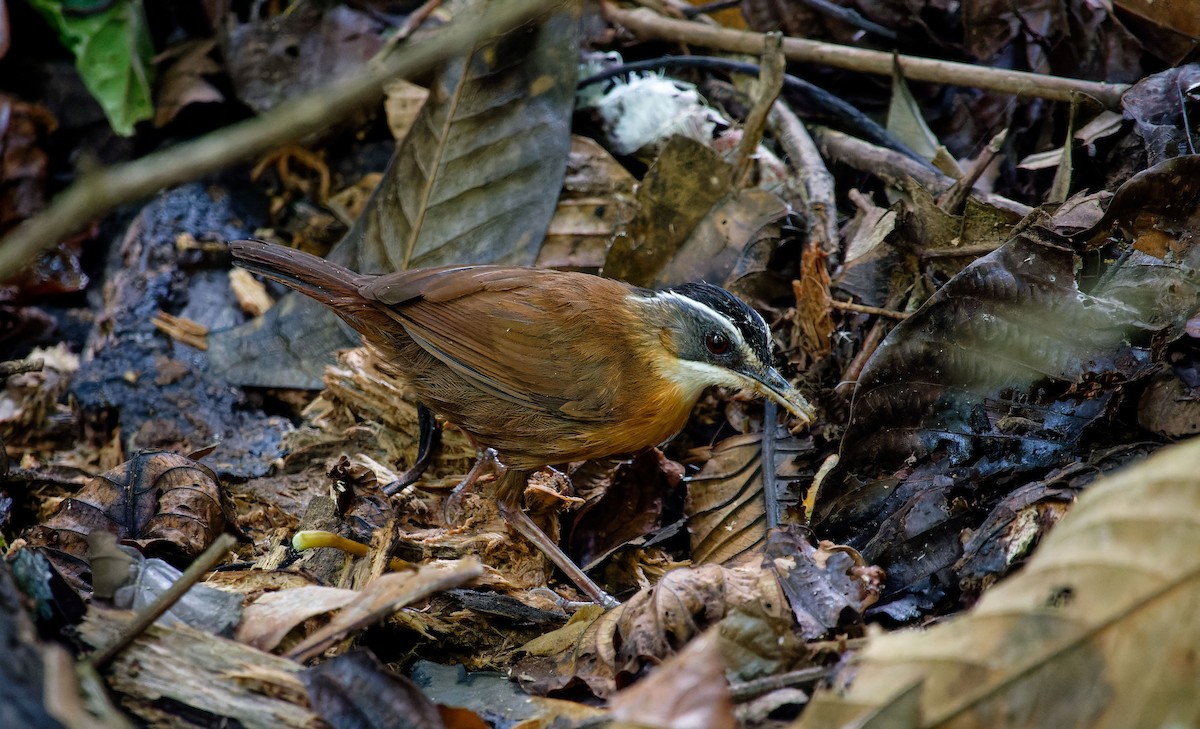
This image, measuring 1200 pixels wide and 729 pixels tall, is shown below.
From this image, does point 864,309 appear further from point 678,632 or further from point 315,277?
point 315,277

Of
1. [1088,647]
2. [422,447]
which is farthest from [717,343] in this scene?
[1088,647]

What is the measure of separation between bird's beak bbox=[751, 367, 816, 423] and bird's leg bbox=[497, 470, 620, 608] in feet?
3.69

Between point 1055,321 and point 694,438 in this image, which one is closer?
point 1055,321

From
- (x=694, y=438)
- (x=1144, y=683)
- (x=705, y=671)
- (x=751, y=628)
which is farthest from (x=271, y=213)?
(x=1144, y=683)

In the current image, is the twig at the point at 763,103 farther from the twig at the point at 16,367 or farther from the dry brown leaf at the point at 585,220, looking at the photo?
the twig at the point at 16,367

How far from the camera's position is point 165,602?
2629 millimetres

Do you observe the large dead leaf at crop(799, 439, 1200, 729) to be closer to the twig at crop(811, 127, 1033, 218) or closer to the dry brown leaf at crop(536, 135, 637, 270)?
the twig at crop(811, 127, 1033, 218)

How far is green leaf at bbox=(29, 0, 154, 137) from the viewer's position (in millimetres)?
6289

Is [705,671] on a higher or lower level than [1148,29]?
lower

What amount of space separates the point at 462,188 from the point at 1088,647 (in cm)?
410

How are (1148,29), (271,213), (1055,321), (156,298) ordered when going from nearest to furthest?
(1055,321) < (1148,29) < (156,298) < (271,213)

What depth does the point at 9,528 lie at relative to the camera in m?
4.34

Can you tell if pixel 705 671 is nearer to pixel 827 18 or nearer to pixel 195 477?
pixel 195 477

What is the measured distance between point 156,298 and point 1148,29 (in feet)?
18.0
